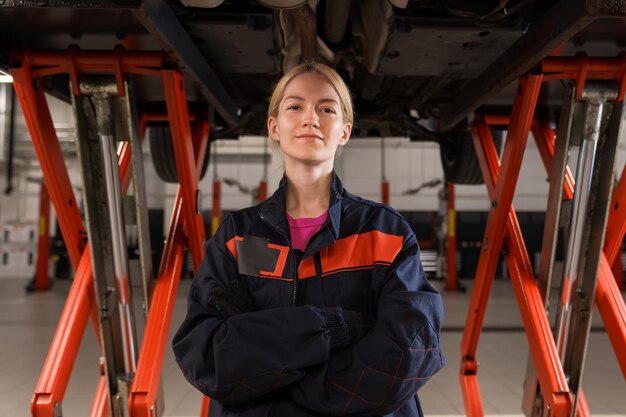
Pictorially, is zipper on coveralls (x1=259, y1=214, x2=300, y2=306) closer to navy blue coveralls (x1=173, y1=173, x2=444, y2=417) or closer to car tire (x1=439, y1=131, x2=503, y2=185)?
navy blue coveralls (x1=173, y1=173, x2=444, y2=417)

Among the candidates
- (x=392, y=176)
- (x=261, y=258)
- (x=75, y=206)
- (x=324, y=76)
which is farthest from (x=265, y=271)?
(x=392, y=176)

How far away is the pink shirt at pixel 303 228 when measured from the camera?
1.26 meters

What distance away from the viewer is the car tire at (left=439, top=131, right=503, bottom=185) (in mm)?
3643

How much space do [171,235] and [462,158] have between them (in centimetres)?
210

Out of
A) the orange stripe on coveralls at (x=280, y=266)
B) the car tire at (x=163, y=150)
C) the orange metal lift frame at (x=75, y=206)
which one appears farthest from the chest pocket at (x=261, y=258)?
A: the car tire at (x=163, y=150)

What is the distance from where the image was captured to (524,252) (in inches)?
100

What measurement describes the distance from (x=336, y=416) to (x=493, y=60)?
5.46 feet

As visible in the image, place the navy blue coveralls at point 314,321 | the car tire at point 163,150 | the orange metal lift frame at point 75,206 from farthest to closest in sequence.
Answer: the car tire at point 163,150
the orange metal lift frame at point 75,206
the navy blue coveralls at point 314,321

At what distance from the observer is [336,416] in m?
1.10

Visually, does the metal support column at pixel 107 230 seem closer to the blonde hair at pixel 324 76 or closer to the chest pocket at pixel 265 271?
the blonde hair at pixel 324 76

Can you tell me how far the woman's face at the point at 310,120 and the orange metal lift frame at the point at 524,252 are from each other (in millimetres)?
1089

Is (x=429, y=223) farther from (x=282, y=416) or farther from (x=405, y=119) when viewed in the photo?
(x=282, y=416)

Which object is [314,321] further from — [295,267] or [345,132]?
[345,132]

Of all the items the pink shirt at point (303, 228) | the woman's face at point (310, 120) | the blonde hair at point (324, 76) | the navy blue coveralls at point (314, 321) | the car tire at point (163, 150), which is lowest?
the navy blue coveralls at point (314, 321)
